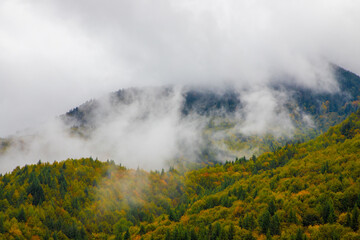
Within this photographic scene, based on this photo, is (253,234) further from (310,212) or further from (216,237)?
(310,212)

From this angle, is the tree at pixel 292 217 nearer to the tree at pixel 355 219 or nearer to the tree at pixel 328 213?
the tree at pixel 328 213

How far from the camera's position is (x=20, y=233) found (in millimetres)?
183375

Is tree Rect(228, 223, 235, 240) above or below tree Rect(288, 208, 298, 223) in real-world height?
below

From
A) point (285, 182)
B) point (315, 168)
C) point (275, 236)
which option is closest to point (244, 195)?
point (285, 182)

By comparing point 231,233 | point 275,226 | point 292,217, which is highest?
point 292,217

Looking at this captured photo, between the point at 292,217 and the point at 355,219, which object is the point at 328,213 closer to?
the point at 355,219

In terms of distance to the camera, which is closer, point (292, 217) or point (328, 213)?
A: point (328, 213)

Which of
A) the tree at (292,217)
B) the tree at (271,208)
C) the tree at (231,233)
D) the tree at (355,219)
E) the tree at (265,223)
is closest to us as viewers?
the tree at (355,219)

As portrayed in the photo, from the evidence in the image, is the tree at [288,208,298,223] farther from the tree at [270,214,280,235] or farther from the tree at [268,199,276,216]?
the tree at [268,199,276,216]

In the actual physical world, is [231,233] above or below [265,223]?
below

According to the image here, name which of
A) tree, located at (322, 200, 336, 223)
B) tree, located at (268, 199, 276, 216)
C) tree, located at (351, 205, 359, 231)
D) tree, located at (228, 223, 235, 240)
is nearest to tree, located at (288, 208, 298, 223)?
tree, located at (322, 200, 336, 223)

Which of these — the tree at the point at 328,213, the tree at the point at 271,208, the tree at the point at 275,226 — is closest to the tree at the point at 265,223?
the tree at the point at 275,226

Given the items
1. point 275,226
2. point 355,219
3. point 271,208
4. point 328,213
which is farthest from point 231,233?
point 355,219

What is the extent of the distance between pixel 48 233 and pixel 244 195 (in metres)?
144
